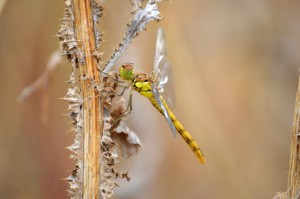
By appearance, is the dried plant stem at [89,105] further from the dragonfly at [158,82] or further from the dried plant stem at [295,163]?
the dried plant stem at [295,163]

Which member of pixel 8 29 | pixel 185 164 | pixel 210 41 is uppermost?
pixel 8 29

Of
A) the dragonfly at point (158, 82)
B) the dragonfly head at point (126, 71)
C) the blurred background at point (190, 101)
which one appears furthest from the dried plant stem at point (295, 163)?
the blurred background at point (190, 101)

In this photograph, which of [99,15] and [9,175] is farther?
[9,175]

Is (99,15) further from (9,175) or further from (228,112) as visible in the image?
(228,112)

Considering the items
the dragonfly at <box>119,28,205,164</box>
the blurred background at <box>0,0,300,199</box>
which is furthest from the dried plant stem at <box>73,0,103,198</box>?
the blurred background at <box>0,0,300,199</box>

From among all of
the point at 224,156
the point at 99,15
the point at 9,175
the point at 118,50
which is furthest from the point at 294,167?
the point at 9,175

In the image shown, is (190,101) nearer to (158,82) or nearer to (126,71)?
(158,82)
